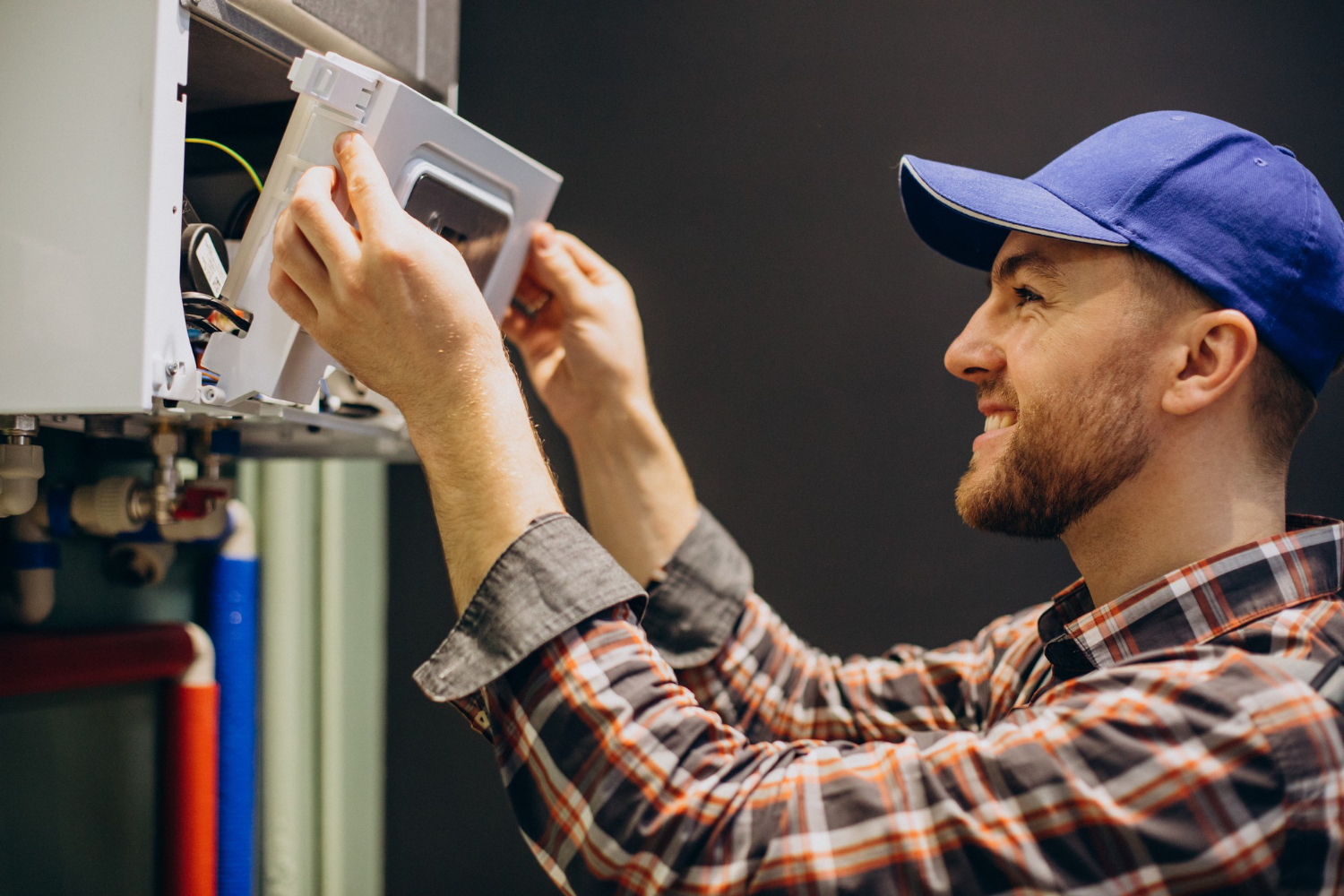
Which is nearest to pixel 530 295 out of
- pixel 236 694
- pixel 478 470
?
pixel 478 470

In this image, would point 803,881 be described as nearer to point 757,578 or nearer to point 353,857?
point 757,578

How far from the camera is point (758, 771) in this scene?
0.66 m

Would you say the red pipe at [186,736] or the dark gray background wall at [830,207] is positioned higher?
the dark gray background wall at [830,207]

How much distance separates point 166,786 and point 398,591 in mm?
459

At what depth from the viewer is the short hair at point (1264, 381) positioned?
78 cm

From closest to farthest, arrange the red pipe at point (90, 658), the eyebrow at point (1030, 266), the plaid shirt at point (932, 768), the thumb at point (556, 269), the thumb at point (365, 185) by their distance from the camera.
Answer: the plaid shirt at point (932, 768) < the thumb at point (365, 185) < the eyebrow at point (1030, 266) < the red pipe at point (90, 658) < the thumb at point (556, 269)

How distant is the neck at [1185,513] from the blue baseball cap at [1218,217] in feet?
0.38

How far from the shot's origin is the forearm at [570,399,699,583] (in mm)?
1132

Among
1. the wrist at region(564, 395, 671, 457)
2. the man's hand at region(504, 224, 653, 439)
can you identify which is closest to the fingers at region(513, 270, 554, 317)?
the man's hand at region(504, 224, 653, 439)

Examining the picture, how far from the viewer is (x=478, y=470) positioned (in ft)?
2.24

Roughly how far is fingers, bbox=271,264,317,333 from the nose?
0.58 meters

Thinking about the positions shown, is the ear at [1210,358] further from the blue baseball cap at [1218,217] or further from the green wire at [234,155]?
the green wire at [234,155]

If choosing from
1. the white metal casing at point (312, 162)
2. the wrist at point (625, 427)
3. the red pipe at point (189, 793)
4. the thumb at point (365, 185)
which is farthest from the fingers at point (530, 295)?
the red pipe at point (189, 793)

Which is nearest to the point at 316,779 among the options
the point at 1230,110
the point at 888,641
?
the point at 888,641
